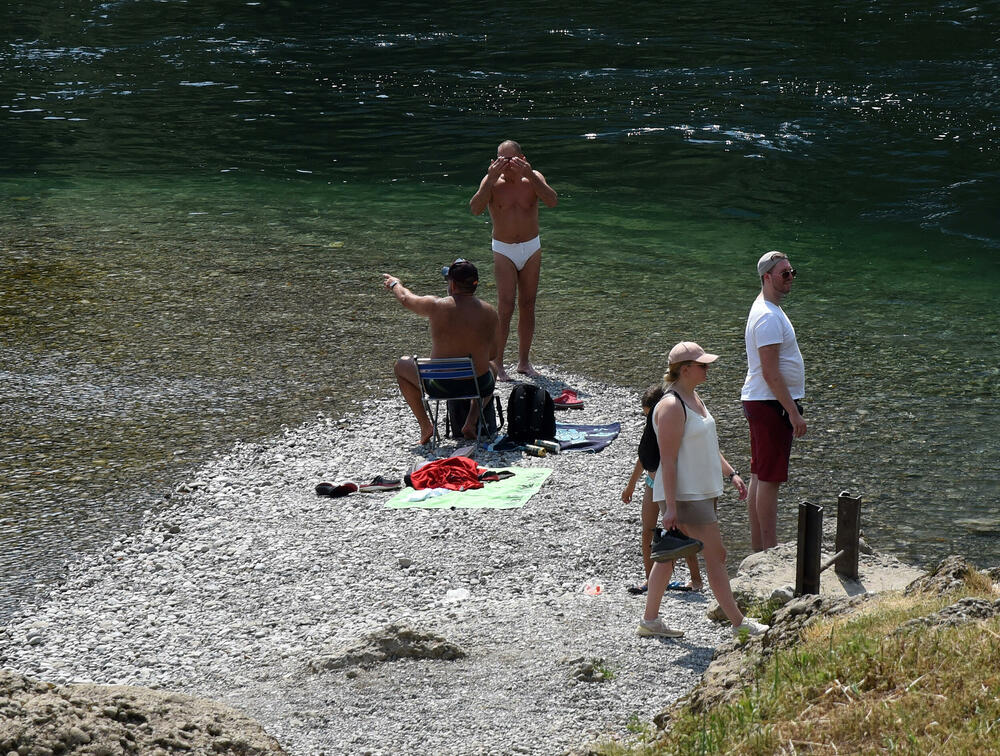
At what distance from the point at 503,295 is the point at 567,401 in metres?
1.52

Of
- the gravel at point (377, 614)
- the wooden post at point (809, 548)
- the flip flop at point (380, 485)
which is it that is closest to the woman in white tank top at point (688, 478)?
the gravel at point (377, 614)

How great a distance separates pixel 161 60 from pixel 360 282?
24.5 m

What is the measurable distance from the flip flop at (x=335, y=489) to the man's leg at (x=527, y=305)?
3.37 meters

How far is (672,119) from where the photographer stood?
27141mm

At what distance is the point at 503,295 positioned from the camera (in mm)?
12023

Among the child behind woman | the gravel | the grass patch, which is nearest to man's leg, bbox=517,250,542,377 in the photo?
the gravel

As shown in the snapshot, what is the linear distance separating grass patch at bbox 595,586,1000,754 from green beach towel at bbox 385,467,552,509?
383cm

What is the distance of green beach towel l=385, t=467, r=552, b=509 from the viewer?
344 inches

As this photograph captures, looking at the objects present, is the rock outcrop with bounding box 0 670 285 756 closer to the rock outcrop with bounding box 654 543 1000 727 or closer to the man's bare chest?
the rock outcrop with bounding box 654 543 1000 727

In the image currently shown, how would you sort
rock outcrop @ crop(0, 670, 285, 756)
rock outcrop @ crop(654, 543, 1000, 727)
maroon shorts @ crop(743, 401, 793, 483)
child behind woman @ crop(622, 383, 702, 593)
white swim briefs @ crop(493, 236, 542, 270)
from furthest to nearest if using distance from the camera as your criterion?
white swim briefs @ crop(493, 236, 542, 270)
maroon shorts @ crop(743, 401, 793, 483)
child behind woman @ crop(622, 383, 702, 593)
rock outcrop @ crop(654, 543, 1000, 727)
rock outcrop @ crop(0, 670, 285, 756)

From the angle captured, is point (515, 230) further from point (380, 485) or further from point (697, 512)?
point (697, 512)

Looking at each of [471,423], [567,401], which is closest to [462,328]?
Answer: [471,423]

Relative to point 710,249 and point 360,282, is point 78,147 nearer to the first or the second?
point 360,282

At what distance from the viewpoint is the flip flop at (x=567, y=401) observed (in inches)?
435
